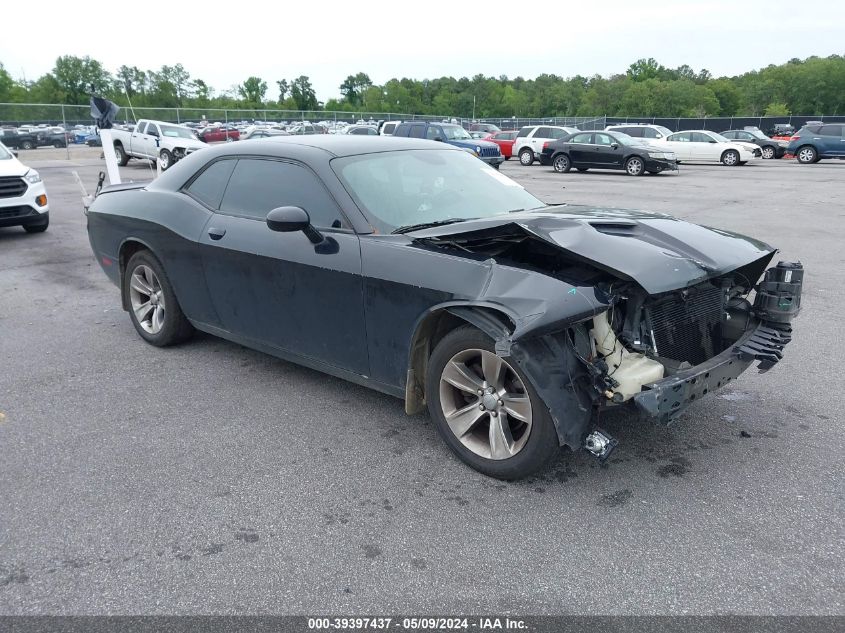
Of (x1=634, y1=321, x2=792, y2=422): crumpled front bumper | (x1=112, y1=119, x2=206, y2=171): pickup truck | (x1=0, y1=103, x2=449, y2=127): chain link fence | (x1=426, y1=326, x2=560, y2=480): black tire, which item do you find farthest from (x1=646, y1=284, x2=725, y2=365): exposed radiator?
(x1=0, y1=103, x2=449, y2=127): chain link fence

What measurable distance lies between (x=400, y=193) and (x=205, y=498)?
6.85ft

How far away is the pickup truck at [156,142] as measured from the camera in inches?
910

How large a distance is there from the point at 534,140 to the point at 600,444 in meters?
26.1

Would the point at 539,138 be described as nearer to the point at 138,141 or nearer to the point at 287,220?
the point at 138,141

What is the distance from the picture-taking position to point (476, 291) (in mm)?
3141

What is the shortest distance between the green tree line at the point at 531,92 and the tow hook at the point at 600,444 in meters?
80.4

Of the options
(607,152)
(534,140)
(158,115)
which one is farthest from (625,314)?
(158,115)

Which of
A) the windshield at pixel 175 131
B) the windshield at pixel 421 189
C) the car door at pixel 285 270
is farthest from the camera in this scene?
the windshield at pixel 175 131

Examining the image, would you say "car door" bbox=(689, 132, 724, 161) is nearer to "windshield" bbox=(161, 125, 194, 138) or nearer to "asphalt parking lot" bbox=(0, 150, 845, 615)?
"windshield" bbox=(161, 125, 194, 138)

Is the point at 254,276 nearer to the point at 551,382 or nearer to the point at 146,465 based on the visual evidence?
the point at 146,465

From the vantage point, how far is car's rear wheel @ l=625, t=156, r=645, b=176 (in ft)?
73.7

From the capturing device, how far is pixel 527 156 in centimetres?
2773

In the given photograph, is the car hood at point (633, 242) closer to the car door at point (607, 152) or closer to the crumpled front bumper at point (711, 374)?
the crumpled front bumper at point (711, 374)

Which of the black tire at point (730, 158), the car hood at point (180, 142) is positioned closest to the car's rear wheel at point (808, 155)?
the black tire at point (730, 158)
